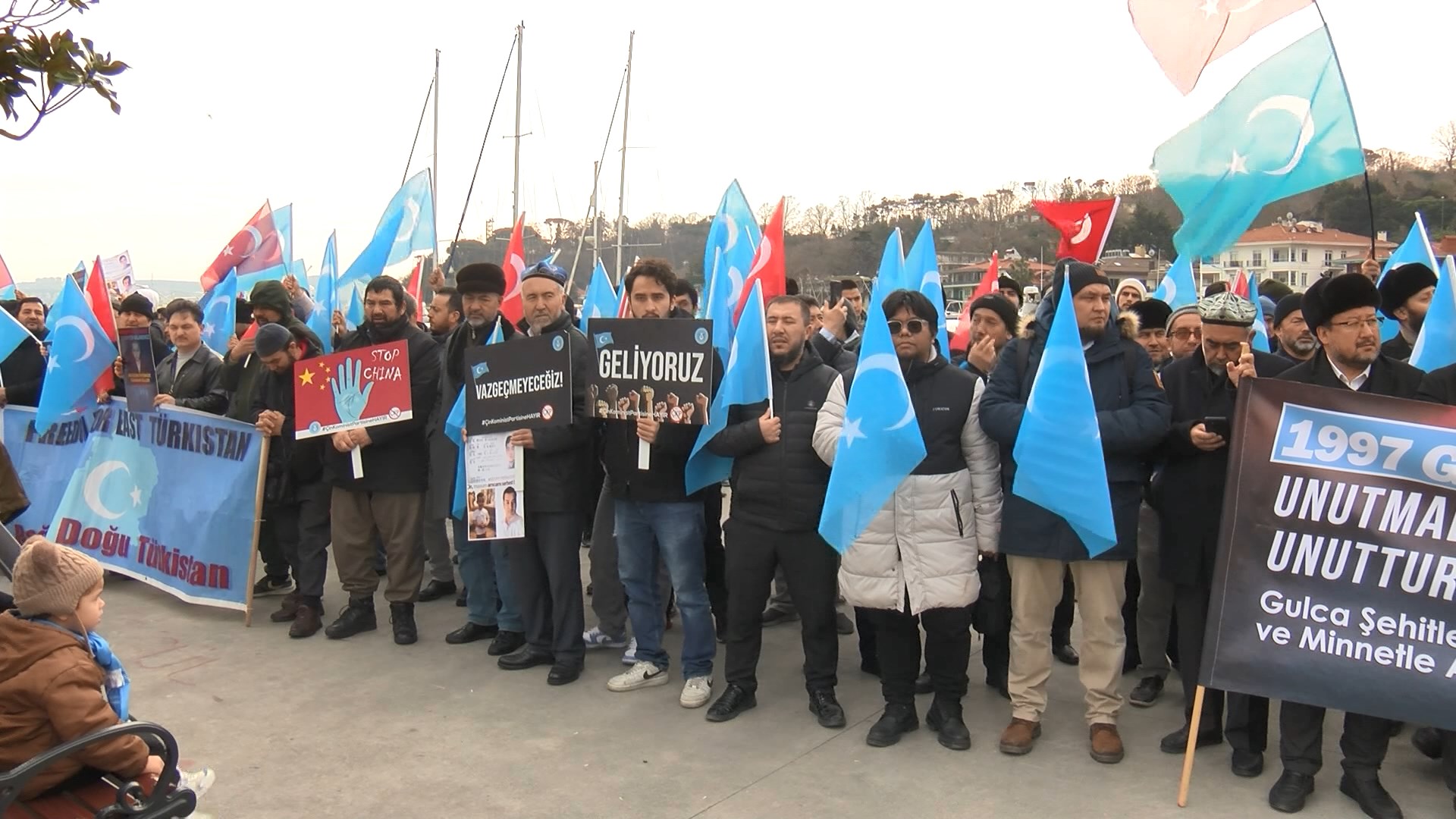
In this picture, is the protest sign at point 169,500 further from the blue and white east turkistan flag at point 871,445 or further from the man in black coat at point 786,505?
the blue and white east turkistan flag at point 871,445

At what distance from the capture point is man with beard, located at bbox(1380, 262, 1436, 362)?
521cm

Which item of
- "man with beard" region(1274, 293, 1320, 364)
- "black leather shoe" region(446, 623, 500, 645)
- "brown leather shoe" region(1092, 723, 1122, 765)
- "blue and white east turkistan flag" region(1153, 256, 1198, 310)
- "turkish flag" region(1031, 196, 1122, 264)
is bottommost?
"black leather shoe" region(446, 623, 500, 645)

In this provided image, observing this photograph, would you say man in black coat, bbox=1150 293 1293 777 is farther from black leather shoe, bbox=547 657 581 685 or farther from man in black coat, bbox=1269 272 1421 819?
black leather shoe, bbox=547 657 581 685

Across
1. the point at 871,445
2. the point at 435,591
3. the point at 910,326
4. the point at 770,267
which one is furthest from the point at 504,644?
the point at 910,326

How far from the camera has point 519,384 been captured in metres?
5.61

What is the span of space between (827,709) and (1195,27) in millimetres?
3702

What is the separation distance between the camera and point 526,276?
5.83 meters

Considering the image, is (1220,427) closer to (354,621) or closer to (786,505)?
(786,505)

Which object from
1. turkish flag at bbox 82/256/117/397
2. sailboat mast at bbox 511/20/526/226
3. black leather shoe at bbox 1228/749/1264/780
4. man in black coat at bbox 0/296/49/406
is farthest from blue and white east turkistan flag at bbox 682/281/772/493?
sailboat mast at bbox 511/20/526/226

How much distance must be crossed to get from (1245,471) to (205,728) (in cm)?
484

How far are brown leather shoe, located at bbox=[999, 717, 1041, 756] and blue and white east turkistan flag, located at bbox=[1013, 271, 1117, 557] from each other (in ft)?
2.95

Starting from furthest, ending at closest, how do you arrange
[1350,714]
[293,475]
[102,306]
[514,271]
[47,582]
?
[514,271], [102,306], [293,475], [1350,714], [47,582]

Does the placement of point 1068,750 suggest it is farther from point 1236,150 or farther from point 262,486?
point 262,486

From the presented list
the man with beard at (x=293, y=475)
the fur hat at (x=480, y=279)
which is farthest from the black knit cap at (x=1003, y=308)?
the man with beard at (x=293, y=475)
